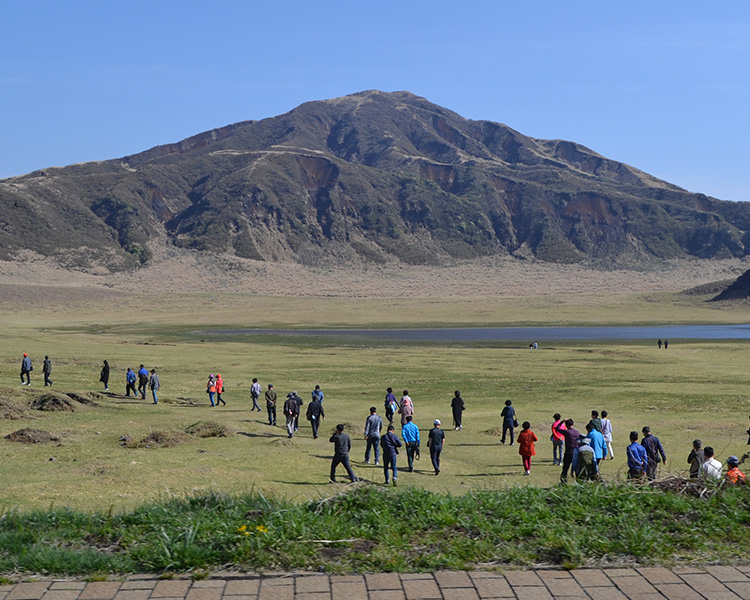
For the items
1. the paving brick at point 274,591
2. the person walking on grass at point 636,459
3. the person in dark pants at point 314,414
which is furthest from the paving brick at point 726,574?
the person in dark pants at point 314,414

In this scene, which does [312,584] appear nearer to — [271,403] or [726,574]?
[726,574]

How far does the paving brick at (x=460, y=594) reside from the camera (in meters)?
7.17

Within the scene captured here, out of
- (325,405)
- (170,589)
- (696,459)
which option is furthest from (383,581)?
(325,405)

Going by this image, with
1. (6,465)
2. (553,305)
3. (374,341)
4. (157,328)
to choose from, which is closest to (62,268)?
(157,328)

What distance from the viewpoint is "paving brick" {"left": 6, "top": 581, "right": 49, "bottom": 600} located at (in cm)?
707

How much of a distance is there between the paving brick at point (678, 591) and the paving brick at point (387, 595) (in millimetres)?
2685

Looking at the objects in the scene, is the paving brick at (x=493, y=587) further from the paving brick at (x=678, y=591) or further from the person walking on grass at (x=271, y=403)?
the person walking on grass at (x=271, y=403)

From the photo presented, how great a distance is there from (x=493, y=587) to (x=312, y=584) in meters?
1.89

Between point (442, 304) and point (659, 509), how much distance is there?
401 feet

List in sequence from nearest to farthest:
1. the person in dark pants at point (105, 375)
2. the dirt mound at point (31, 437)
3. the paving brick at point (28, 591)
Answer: the paving brick at point (28, 591) < the dirt mound at point (31, 437) < the person in dark pants at point (105, 375)

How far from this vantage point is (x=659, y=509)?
367 inches

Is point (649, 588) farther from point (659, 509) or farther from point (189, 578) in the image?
point (189, 578)

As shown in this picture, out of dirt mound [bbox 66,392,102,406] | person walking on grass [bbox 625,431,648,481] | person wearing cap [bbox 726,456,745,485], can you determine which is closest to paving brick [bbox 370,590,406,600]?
person wearing cap [bbox 726,456,745,485]

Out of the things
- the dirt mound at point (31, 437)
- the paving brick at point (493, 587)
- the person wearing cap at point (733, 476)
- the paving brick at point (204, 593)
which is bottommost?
the dirt mound at point (31, 437)
